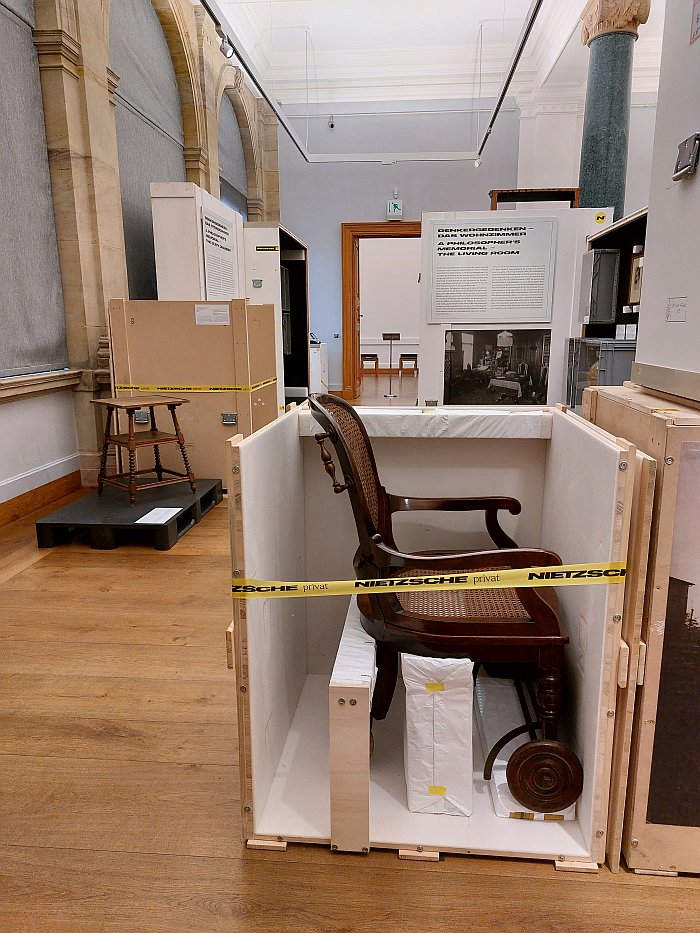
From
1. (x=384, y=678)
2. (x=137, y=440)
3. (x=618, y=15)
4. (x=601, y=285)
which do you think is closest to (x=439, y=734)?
(x=384, y=678)

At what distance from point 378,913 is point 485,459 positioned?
1335 millimetres

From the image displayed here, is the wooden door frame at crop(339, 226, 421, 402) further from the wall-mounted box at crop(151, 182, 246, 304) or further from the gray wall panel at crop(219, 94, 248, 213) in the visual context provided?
the wall-mounted box at crop(151, 182, 246, 304)

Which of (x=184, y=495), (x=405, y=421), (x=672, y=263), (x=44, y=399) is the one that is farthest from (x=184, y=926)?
(x=44, y=399)

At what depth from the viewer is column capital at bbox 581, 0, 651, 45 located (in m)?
5.95

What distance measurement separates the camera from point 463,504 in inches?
82.3

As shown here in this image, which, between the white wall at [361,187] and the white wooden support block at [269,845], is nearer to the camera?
the white wooden support block at [269,845]

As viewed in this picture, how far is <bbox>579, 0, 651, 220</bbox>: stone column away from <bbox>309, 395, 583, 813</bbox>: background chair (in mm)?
5565

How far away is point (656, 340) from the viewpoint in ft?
5.39

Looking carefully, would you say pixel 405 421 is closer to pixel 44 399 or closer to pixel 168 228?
pixel 44 399

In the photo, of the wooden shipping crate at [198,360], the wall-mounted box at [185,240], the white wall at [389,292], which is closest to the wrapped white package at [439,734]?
the wooden shipping crate at [198,360]

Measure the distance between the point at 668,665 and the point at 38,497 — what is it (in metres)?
4.35

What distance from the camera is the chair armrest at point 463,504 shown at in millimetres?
2082

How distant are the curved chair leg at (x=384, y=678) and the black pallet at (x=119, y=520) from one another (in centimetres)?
228

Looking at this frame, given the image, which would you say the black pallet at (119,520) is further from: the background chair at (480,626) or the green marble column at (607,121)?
the green marble column at (607,121)
